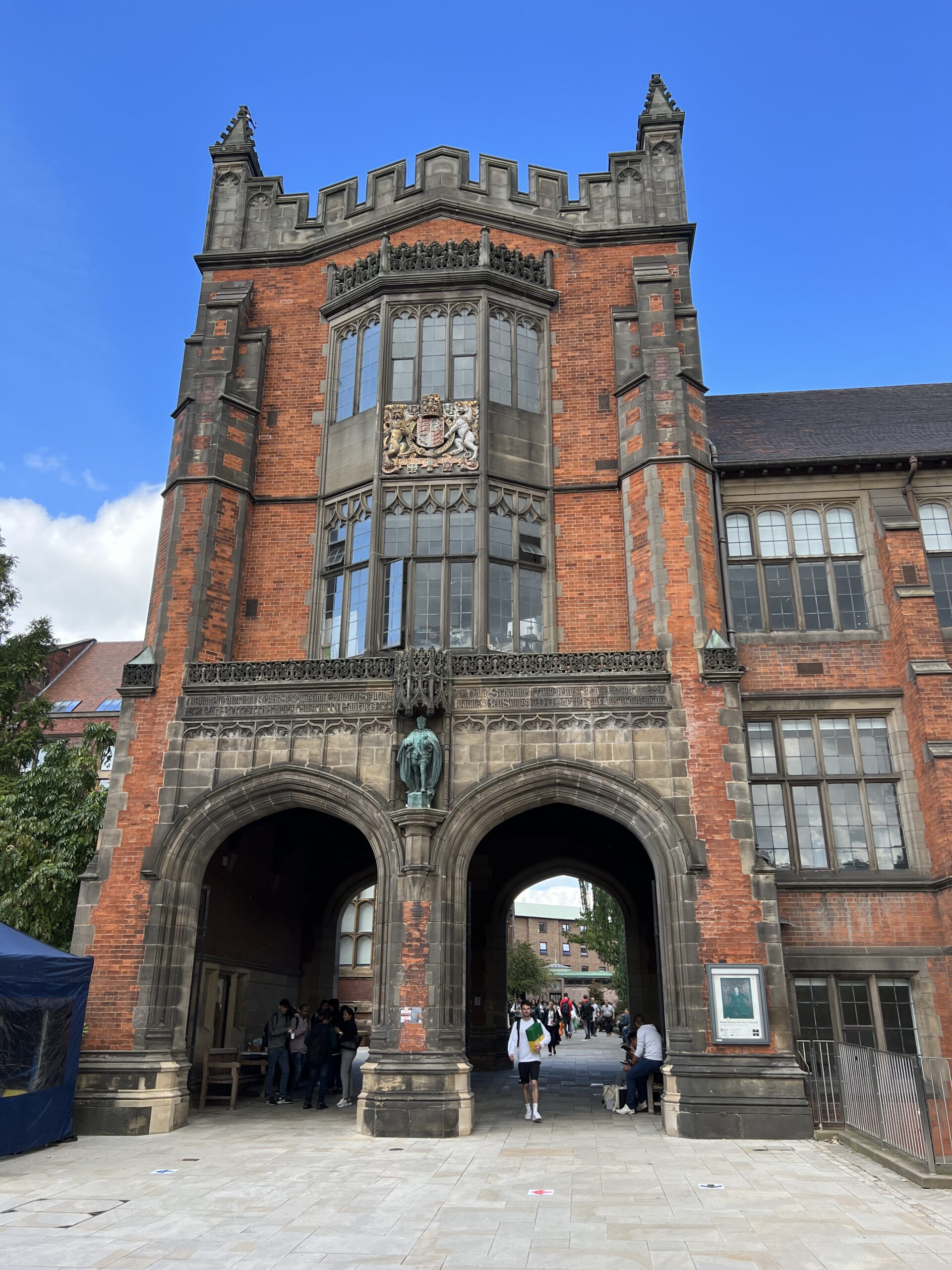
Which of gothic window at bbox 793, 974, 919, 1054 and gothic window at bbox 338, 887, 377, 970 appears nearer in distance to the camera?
gothic window at bbox 793, 974, 919, 1054

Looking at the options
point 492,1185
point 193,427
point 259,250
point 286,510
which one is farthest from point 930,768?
point 259,250

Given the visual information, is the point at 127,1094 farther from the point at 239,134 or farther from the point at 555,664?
the point at 239,134

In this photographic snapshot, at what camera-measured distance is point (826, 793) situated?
17.1 metres

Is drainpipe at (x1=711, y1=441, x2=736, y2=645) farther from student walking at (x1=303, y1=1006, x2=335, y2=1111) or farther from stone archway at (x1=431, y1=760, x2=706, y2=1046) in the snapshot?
student walking at (x1=303, y1=1006, x2=335, y2=1111)

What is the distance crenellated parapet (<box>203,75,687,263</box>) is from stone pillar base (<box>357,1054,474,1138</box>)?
1559cm

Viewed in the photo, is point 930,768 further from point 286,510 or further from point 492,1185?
point 286,510

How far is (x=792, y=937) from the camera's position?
16.1 meters

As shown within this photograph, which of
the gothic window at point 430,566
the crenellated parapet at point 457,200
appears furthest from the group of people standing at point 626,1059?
the crenellated parapet at point 457,200

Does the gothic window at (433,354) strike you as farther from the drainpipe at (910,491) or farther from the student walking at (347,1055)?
the student walking at (347,1055)

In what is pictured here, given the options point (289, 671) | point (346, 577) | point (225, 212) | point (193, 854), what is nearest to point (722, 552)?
point (346, 577)

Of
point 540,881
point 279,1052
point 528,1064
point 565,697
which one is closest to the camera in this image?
point 528,1064

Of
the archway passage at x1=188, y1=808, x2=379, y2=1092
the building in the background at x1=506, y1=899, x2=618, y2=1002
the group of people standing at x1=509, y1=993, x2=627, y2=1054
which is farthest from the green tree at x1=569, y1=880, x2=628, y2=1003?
the building in the background at x1=506, y1=899, x2=618, y2=1002

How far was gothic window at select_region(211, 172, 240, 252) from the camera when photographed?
20359 mm

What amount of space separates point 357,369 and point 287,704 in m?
7.16
